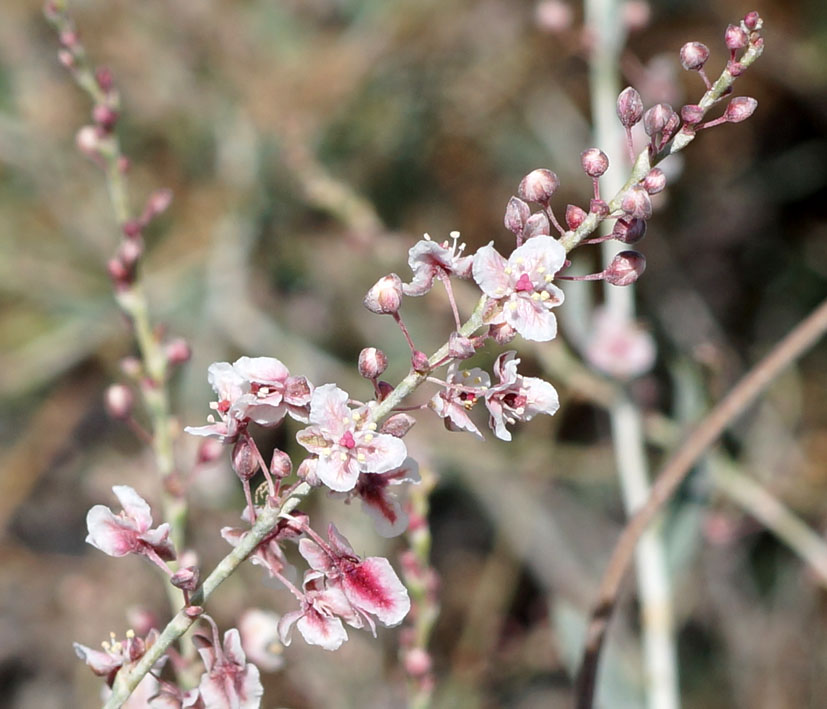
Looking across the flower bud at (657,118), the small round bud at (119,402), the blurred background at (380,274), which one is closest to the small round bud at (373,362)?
the flower bud at (657,118)

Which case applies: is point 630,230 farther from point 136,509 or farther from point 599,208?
point 136,509

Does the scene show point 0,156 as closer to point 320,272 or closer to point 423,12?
point 320,272

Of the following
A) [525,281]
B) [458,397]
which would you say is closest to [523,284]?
[525,281]

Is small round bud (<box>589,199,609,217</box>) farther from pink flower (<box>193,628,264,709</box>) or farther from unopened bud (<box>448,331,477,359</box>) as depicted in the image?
pink flower (<box>193,628,264,709</box>)

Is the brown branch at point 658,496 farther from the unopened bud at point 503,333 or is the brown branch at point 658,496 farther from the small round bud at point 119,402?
the small round bud at point 119,402

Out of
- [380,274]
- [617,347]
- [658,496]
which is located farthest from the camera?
[380,274]
